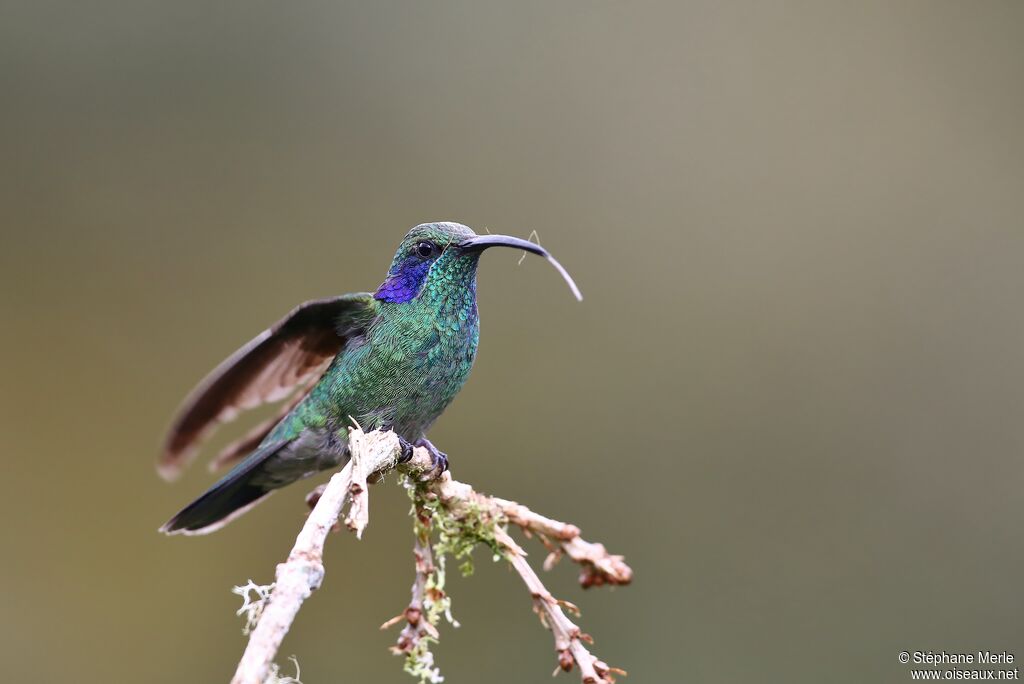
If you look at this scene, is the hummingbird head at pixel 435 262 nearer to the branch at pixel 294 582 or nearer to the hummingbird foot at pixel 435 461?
the hummingbird foot at pixel 435 461

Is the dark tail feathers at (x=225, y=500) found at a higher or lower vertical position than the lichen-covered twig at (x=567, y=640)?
higher

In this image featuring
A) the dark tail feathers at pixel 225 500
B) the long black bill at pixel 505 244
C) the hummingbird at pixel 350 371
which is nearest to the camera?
the long black bill at pixel 505 244

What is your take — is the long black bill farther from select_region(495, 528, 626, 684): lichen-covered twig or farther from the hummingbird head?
select_region(495, 528, 626, 684): lichen-covered twig

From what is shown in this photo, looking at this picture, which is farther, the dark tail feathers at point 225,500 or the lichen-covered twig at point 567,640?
the dark tail feathers at point 225,500

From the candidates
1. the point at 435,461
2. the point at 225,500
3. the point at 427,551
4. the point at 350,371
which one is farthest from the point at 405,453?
the point at 225,500

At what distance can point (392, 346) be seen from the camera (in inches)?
112

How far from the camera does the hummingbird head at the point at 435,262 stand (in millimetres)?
2885

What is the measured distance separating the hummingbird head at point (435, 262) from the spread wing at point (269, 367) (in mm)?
114

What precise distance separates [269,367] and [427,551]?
1.08 meters

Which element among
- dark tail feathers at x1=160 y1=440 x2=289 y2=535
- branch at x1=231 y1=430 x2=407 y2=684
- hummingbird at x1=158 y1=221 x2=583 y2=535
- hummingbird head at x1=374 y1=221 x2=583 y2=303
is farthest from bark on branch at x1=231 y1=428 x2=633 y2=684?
dark tail feathers at x1=160 y1=440 x2=289 y2=535

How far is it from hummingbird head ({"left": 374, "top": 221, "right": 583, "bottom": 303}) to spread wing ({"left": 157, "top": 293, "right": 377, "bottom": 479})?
0.37 ft

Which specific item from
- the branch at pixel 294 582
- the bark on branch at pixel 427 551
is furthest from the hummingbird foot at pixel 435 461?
the branch at pixel 294 582

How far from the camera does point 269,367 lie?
300 centimetres

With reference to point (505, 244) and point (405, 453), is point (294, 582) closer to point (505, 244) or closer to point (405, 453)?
point (405, 453)
